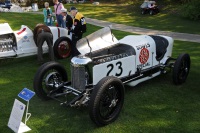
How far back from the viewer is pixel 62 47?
9.38 metres

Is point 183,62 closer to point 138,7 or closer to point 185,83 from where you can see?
point 185,83

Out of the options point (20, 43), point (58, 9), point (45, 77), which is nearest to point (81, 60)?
point (45, 77)

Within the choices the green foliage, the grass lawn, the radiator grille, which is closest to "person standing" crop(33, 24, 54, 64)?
the grass lawn

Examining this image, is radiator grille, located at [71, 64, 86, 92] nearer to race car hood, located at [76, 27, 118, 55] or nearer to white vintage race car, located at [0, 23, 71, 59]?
race car hood, located at [76, 27, 118, 55]

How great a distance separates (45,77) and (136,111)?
2.21m

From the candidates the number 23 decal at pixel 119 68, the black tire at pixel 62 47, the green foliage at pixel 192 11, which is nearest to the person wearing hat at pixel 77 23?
the black tire at pixel 62 47

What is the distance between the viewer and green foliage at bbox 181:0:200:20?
1897cm

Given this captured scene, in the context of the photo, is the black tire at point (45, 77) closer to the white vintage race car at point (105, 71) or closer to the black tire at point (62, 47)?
the white vintage race car at point (105, 71)

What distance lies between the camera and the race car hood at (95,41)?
19.3 ft

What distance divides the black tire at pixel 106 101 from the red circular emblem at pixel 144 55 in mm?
1575

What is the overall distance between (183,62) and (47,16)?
22.7 ft

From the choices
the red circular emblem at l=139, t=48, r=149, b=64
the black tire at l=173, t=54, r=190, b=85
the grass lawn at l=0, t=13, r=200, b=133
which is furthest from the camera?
the black tire at l=173, t=54, r=190, b=85

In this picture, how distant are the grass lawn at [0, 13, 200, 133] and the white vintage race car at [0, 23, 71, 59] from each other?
3.49 ft

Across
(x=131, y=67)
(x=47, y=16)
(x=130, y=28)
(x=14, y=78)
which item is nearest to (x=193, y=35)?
(x=130, y=28)
